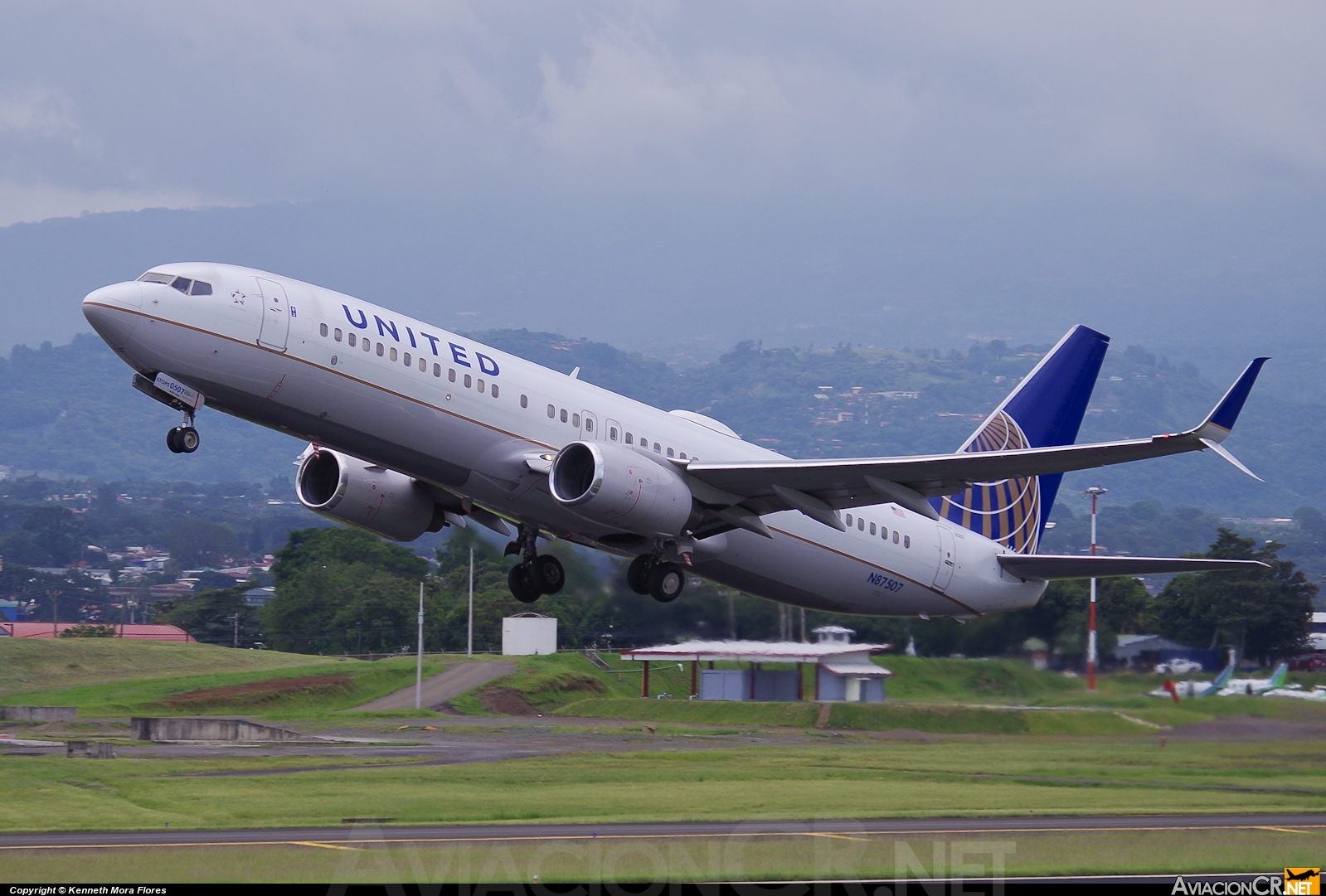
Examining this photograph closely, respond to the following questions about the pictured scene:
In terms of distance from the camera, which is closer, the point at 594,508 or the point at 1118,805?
the point at 594,508

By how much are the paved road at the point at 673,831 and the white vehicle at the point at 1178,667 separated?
415cm

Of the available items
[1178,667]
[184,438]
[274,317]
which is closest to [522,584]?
[184,438]

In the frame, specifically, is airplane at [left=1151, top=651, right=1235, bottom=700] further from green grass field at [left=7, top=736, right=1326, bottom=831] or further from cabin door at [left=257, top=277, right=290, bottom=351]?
cabin door at [left=257, top=277, right=290, bottom=351]

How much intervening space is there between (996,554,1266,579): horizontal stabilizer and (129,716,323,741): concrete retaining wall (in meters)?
26.2

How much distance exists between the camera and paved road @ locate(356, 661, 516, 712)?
7088 cm

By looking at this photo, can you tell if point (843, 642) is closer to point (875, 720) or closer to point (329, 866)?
point (875, 720)

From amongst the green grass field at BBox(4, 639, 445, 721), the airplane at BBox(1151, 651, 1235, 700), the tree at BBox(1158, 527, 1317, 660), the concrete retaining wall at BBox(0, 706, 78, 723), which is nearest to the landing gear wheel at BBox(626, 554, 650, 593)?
the airplane at BBox(1151, 651, 1235, 700)

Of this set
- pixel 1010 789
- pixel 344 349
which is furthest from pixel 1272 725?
pixel 344 349

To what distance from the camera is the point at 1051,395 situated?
41812mm

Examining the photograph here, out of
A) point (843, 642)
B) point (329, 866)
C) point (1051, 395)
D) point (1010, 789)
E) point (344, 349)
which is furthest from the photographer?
point (843, 642)

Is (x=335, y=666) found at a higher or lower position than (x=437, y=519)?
lower

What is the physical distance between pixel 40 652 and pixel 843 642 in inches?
1882

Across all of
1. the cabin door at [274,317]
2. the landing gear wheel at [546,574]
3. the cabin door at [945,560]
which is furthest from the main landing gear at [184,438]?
the cabin door at [945,560]

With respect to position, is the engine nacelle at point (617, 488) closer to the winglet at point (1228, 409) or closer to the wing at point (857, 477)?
the wing at point (857, 477)
